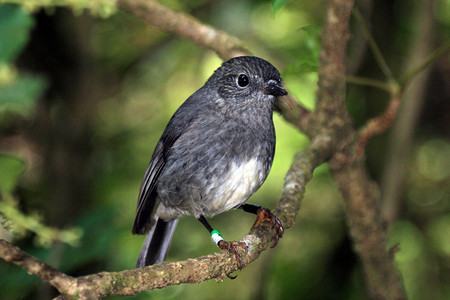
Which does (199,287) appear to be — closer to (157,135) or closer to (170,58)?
(157,135)

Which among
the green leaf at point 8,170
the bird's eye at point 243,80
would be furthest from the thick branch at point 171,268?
the green leaf at point 8,170

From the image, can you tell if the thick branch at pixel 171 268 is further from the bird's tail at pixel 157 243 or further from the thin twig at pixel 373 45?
the bird's tail at pixel 157 243

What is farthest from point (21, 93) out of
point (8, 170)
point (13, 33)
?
point (8, 170)

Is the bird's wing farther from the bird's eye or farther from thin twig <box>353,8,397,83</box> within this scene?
thin twig <box>353,8,397,83</box>

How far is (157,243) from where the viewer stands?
3.62 m

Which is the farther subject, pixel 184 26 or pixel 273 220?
pixel 184 26

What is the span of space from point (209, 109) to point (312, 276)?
6.71 feet

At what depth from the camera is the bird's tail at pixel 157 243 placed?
3.52 meters

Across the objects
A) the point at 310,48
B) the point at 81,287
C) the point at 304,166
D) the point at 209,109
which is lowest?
the point at 81,287

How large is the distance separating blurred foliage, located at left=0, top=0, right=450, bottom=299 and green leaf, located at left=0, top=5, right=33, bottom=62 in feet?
5.83

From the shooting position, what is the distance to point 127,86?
543 centimetres

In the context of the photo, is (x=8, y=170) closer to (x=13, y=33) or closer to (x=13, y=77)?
(x=13, y=77)

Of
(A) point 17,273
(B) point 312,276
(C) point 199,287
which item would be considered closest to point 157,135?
(C) point 199,287

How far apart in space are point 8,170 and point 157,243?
1.42 meters
